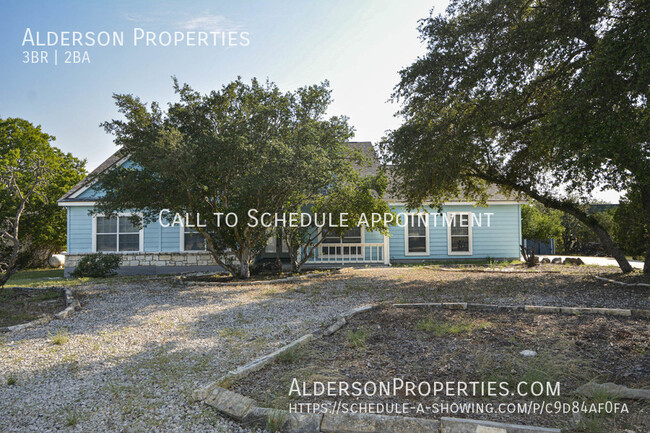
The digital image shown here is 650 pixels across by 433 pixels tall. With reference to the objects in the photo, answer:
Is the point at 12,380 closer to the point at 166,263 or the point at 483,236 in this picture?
the point at 166,263

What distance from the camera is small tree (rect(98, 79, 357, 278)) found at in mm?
9133

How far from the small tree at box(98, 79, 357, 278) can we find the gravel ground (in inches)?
93.6

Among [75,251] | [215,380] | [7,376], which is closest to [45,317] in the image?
[7,376]

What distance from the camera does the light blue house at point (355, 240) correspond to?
1501 centimetres

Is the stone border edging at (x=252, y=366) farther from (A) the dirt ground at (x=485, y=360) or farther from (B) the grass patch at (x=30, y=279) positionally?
(B) the grass patch at (x=30, y=279)

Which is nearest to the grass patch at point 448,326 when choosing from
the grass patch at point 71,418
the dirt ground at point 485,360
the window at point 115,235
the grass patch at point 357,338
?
the dirt ground at point 485,360

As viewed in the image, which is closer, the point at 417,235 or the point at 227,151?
the point at 227,151

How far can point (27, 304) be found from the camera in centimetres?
809

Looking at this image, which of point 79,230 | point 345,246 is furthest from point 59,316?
point 345,246

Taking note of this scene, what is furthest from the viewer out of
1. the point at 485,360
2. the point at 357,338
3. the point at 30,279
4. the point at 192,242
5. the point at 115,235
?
the point at 192,242

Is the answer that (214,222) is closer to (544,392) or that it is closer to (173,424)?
(173,424)

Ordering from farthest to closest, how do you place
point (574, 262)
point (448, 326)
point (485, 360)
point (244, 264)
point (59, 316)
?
point (574, 262) < point (244, 264) < point (59, 316) < point (448, 326) < point (485, 360)

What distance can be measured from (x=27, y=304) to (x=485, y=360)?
8.87 m

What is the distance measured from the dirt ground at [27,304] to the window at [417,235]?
12.3 m
